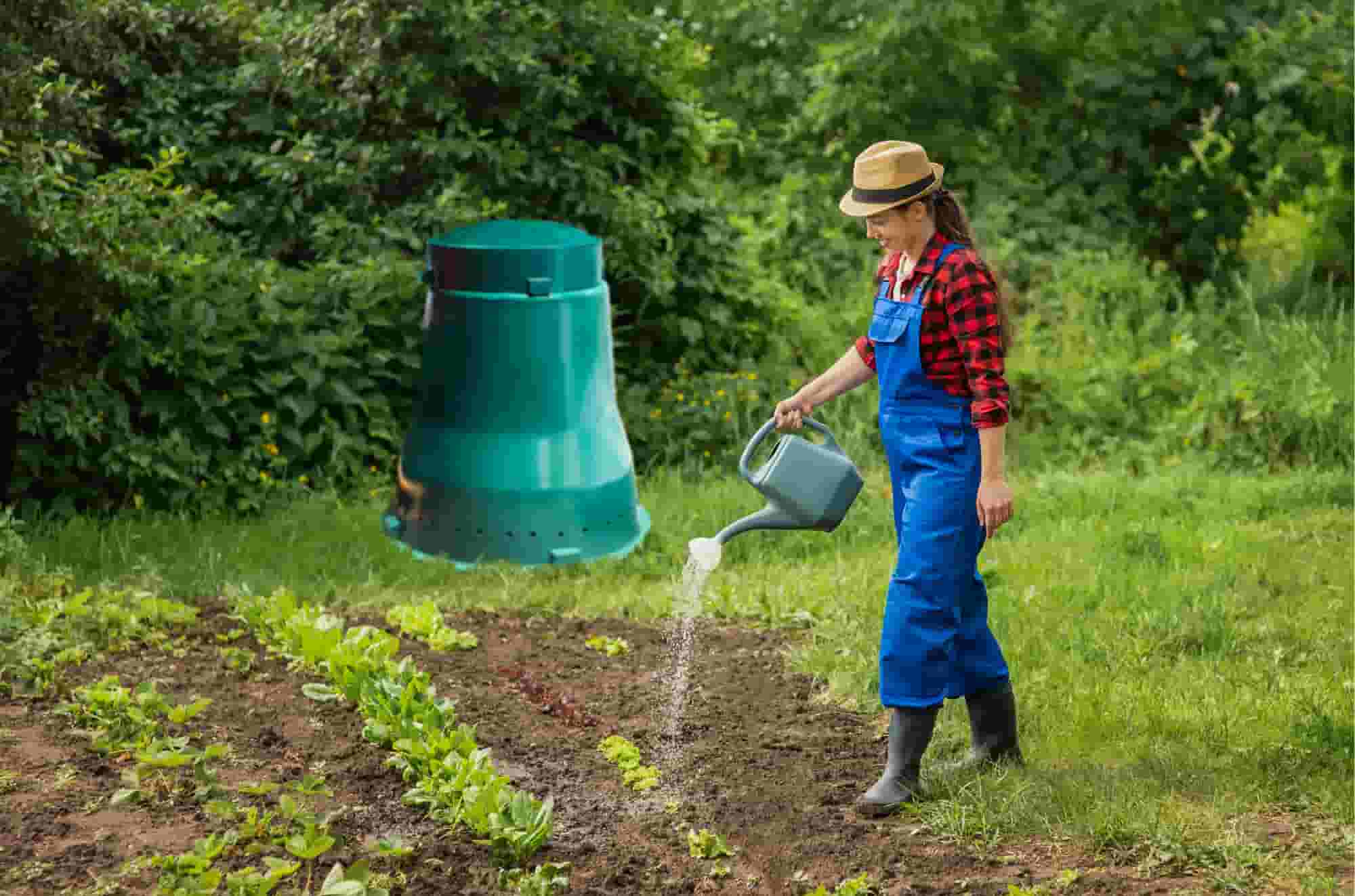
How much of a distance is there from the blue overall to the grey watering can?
0.18 metres

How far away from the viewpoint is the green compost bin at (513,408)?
6.17m

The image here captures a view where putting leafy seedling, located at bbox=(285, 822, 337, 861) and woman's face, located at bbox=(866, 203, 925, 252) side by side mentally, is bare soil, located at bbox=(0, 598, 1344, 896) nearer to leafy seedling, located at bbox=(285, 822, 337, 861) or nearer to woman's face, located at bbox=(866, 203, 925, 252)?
leafy seedling, located at bbox=(285, 822, 337, 861)

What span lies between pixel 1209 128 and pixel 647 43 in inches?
149

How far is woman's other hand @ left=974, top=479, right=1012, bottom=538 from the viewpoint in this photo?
12.0 feet

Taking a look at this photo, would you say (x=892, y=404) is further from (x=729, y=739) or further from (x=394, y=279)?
(x=394, y=279)

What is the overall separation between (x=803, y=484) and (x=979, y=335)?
23.9 inches

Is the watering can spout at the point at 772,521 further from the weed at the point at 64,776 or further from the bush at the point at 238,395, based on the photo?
the bush at the point at 238,395

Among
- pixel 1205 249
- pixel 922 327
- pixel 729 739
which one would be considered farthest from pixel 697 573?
pixel 1205 249

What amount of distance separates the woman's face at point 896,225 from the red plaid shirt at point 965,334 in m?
0.06

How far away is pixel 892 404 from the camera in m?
3.82

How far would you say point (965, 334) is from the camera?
12.0 ft

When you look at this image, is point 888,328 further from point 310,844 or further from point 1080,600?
point 1080,600

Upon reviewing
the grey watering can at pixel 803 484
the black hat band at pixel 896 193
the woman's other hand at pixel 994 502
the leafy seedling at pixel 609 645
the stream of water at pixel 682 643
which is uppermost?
the black hat band at pixel 896 193

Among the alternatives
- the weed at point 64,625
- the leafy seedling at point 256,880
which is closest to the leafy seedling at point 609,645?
the weed at point 64,625
